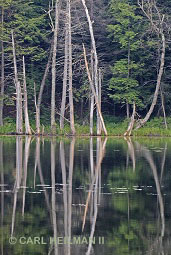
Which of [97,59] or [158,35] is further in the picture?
[97,59]

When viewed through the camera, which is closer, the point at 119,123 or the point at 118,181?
the point at 118,181

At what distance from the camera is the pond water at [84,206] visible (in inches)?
364

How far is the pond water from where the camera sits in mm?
9234

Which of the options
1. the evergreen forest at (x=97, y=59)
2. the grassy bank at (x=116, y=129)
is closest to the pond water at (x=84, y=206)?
the grassy bank at (x=116, y=129)

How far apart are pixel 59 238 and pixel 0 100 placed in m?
33.9

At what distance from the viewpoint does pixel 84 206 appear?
479 inches

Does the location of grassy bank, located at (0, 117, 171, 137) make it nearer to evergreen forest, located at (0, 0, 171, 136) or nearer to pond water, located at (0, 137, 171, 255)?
evergreen forest, located at (0, 0, 171, 136)

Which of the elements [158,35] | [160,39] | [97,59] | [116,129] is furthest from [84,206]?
[160,39]

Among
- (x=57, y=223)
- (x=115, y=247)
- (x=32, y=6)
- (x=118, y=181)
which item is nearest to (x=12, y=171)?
(x=118, y=181)

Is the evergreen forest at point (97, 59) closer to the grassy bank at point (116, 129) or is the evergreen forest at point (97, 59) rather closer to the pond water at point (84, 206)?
the grassy bank at point (116, 129)

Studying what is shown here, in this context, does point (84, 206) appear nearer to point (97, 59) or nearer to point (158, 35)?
point (158, 35)

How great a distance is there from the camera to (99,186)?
15.0m

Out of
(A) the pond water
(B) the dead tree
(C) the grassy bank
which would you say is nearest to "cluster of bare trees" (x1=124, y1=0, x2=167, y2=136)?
(B) the dead tree

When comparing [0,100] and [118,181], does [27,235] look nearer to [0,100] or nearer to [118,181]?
[118,181]
